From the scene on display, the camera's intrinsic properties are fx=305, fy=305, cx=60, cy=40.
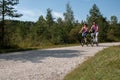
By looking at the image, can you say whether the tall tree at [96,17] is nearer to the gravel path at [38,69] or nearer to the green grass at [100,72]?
the gravel path at [38,69]

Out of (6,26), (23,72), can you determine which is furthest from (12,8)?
(23,72)

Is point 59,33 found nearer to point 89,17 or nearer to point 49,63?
point 89,17

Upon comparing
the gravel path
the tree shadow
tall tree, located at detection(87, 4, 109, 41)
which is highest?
tall tree, located at detection(87, 4, 109, 41)

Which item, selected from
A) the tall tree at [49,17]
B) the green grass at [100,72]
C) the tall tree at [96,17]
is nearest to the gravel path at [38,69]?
the green grass at [100,72]

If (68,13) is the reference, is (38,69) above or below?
below

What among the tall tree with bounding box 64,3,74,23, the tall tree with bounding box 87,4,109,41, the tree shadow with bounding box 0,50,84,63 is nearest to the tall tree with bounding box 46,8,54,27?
the tall tree with bounding box 64,3,74,23

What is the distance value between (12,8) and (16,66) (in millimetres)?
22414

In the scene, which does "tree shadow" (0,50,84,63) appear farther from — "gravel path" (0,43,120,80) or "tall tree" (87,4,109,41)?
"tall tree" (87,4,109,41)

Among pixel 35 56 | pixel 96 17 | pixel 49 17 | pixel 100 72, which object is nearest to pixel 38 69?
pixel 100 72

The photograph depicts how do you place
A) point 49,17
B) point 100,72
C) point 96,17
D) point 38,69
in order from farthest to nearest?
point 49,17 < point 96,17 < point 38,69 < point 100,72

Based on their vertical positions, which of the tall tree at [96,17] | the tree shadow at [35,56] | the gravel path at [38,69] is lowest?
the gravel path at [38,69]

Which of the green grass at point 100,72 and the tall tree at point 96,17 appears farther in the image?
the tall tree at point 96,17

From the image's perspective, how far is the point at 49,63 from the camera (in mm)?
14359

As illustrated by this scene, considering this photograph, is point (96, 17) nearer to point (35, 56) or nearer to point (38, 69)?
point (35, 56)
